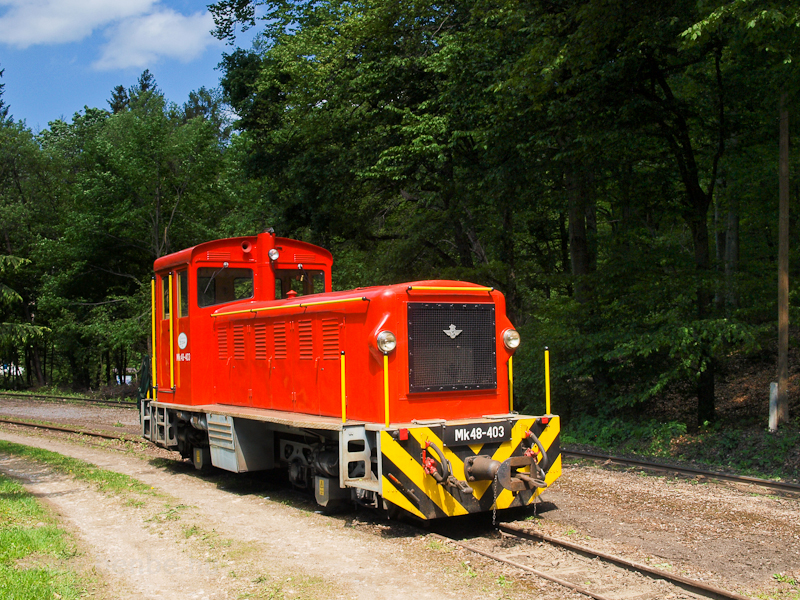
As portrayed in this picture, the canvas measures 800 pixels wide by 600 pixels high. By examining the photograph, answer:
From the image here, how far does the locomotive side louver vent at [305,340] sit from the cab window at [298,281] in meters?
1.60

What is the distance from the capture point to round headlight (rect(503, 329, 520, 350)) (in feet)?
24.0

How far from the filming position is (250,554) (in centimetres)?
579

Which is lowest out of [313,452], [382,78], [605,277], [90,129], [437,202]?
[313,452]

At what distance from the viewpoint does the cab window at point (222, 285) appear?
380 inches

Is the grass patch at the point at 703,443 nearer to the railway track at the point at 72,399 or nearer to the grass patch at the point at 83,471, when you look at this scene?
the grass patch at the point at 83,471

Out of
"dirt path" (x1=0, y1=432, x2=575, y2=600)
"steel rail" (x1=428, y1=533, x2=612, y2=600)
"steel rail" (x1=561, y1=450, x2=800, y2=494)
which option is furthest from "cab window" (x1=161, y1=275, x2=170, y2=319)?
"steel rail" (x1=561, y1=450, x2=800, y2=494)

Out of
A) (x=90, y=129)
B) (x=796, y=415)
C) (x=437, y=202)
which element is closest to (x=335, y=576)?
(x=796, y=415)

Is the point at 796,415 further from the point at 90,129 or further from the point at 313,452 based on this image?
the point at 90,129

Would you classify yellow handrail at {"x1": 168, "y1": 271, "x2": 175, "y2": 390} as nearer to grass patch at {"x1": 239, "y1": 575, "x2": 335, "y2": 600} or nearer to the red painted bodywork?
the red painted bodywork

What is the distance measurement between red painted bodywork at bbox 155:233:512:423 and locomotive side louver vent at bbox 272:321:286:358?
0.04 feet

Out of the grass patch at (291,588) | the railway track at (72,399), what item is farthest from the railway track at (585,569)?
the railway track at (72,399)

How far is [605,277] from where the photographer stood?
496 inches

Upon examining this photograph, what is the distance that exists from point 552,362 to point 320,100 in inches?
380

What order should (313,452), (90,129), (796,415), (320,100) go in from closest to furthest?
(313,452) → (796,415) → (320,100) → (90,129)
